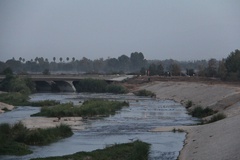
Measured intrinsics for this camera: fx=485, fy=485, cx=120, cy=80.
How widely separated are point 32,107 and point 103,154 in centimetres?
4174

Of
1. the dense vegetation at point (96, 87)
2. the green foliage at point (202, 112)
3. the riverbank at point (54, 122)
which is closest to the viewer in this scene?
the riverbank at point (54, 122)

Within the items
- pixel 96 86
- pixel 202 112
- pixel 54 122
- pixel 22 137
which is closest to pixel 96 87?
pixel 96 86

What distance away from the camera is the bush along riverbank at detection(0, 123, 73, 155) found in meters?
28.7

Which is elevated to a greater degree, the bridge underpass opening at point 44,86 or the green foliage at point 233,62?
the green foliage at point 233,62

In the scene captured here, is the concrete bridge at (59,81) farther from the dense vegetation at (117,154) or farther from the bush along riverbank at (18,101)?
the dense vegetation at (117,154)

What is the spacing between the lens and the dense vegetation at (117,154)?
2627 cm

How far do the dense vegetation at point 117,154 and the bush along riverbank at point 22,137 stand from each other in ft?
13.1

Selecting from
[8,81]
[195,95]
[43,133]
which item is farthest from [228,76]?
[43,133]

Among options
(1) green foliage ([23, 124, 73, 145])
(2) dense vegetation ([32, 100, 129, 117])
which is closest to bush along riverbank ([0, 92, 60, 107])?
(2) dense vegetation ([32, 100, 129, 117])

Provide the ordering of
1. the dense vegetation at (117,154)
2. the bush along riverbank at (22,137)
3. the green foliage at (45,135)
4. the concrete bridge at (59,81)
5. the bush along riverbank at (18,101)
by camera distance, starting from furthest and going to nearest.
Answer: the concrete bridge at (59,81), the bush along riverbank at (18,101), the green foliage at (45,135), the bush along riverbank at (22,137), the dense vegetation at (117,154)

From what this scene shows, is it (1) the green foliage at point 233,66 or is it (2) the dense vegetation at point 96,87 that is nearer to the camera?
(1) the green foliage at point 233,66

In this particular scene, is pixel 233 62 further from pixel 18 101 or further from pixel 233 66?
pixel 18 101

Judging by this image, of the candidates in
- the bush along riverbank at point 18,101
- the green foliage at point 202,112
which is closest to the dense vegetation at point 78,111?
the bush along riverbank at point 18,101

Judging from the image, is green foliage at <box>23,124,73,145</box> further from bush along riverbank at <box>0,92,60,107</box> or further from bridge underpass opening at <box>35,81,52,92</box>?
bridge underpass opening at <box>35,81,52,92</box>
